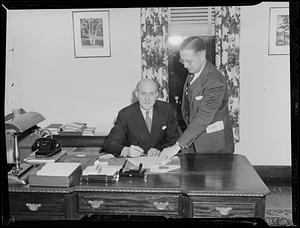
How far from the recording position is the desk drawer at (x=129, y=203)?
2.12 metres

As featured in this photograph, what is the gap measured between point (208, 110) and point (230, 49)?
1556mm

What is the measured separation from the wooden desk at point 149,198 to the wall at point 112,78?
2229mm

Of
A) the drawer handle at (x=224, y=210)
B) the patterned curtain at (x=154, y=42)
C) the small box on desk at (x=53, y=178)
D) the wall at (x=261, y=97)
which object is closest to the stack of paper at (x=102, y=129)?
the patterned curtain at (x=154, y=42)

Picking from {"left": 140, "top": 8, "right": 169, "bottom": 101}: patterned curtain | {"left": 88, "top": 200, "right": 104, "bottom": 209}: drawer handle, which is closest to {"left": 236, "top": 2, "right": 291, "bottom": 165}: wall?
{"left": 140, "top": 8, "right": 169, "bottom": 101}: patterned curtain

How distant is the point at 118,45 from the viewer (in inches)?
173

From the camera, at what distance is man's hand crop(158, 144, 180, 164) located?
2.50m

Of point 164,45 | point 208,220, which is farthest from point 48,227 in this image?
point 164,45

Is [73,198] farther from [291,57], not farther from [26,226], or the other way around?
[291,57]

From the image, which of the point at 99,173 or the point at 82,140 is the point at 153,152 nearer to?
the point at 99,173

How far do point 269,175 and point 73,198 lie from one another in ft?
9.00

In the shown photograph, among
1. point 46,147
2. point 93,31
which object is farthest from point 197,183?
point 93,31

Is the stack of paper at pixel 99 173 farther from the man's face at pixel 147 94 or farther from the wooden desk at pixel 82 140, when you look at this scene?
the wooden desk at pixel 82 140

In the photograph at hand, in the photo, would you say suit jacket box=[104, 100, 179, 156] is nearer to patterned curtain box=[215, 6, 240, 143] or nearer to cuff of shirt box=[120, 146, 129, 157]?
cuff of shirt box=[120, 146, 129, 157]

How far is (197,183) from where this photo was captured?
2.18 metres
